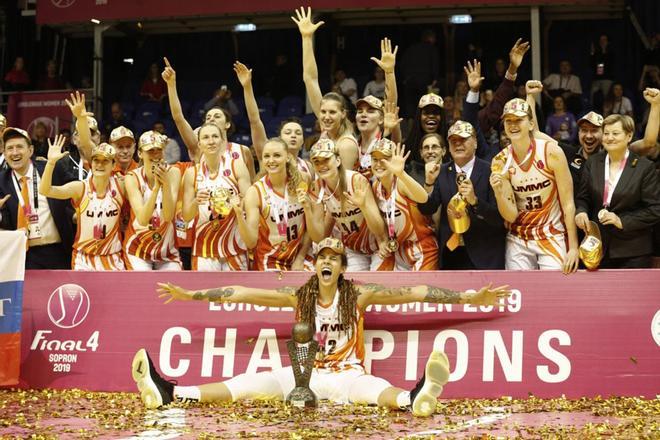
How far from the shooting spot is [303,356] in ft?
22.8

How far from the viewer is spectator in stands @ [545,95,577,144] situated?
44.6 ft

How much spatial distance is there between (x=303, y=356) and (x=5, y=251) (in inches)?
116

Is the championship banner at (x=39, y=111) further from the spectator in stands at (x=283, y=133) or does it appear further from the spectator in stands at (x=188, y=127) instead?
the spectator in stands at (x=283, y=133)

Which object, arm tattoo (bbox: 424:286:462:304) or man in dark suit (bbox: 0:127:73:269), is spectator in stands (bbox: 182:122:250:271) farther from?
arm tattoo (bbox: 424:286:462:304)

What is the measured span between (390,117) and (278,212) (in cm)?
134

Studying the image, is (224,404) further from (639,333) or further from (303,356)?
(639,333)

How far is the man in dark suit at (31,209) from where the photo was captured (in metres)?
8.88

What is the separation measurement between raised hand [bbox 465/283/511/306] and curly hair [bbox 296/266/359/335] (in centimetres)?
88

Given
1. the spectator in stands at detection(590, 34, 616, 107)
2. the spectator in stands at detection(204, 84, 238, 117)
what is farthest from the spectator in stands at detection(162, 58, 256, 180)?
the spectator in stands at detection(590, 34, 616, 107)

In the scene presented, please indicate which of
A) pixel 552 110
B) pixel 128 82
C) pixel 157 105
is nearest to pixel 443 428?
pixel 552 110

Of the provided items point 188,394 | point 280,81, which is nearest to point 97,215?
point 188,394

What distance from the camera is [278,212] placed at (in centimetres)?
822

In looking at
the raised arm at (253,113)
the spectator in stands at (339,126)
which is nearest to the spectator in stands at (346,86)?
the raised arm at (253,113)

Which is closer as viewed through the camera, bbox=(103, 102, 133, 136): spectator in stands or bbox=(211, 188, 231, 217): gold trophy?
bbox=(211, 188, 231, 217): gold trophy
